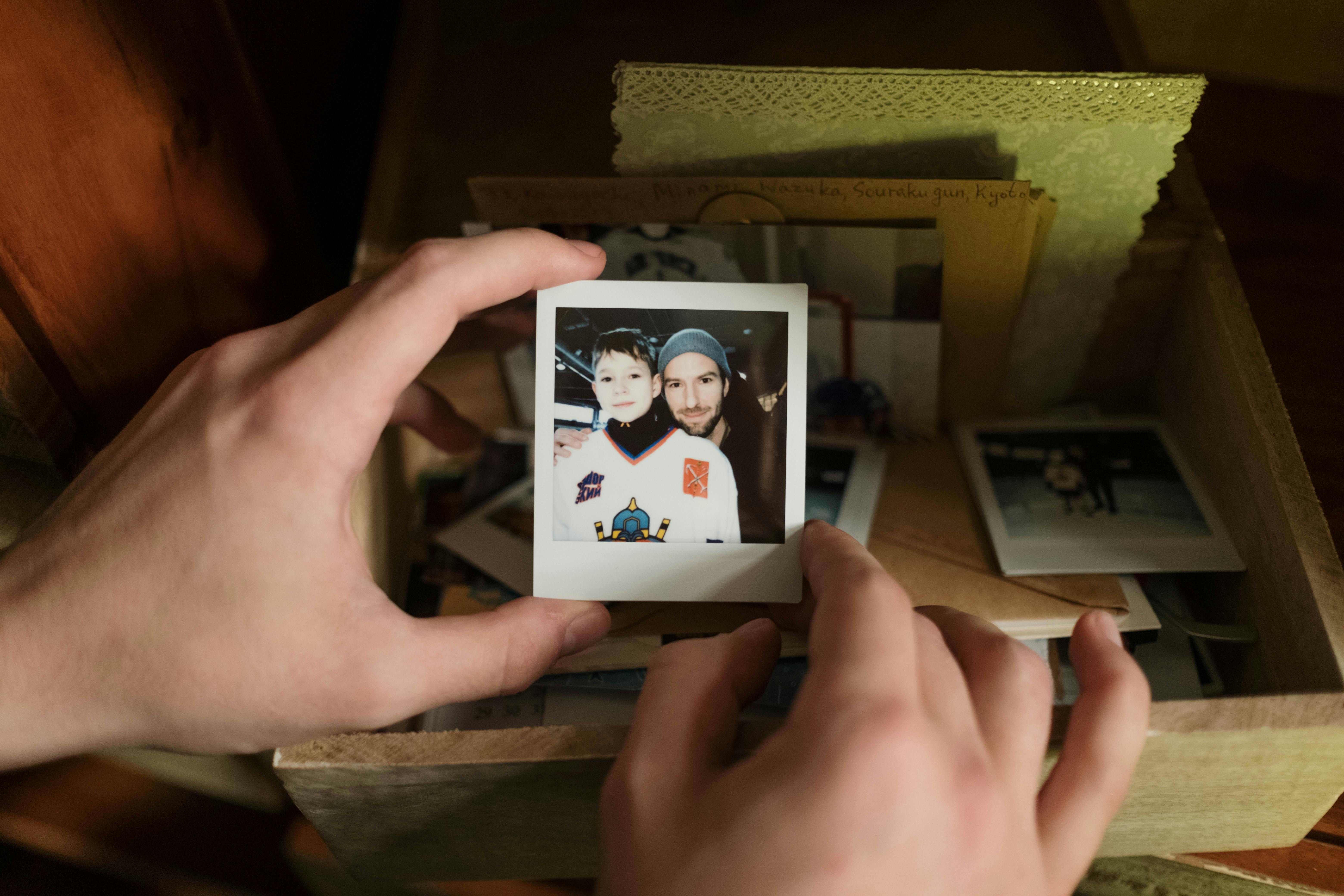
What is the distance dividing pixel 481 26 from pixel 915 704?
3.43 feet

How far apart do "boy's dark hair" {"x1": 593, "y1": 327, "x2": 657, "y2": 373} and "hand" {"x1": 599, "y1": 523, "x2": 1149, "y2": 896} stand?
25 centimetres

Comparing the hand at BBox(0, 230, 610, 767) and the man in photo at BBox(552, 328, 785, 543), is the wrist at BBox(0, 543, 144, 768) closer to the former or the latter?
the hand at BBox(0, 230, 610, 767)

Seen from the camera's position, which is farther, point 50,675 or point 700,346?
point 700,346

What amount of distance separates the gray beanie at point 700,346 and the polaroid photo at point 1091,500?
1.07 feet

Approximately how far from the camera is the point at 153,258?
0.69 metres

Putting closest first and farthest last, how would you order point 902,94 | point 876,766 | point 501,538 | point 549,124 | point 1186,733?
point 876,766, point 1186,733, point 902,94, point 501,538, point 549,124

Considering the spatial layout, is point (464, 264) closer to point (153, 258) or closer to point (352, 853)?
point (153, 258)

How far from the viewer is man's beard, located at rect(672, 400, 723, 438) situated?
0.68 meters

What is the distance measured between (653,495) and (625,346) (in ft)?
0.42

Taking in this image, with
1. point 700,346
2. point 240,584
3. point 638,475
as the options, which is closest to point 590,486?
point 638,475

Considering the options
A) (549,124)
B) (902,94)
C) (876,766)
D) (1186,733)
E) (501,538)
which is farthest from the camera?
(549,124)

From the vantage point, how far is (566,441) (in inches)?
27.1

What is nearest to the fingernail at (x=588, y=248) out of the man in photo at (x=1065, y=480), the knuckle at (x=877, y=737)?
the knuckle at (x=877, y=737)

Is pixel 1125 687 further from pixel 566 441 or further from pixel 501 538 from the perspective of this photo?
pixel 501 538
